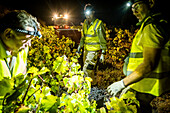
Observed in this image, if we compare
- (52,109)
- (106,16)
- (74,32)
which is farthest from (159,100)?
(106,16)

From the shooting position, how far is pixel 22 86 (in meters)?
0.53

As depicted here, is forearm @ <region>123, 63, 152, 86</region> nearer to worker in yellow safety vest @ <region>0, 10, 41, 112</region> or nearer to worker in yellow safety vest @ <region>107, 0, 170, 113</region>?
worker in yellow safety vest @ <region>107, 0, 170, 113</region>

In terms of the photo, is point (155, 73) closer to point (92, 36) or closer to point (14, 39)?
point (14, 39)

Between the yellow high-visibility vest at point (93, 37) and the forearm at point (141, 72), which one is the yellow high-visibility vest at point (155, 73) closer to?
the forearm at point (141, 72)

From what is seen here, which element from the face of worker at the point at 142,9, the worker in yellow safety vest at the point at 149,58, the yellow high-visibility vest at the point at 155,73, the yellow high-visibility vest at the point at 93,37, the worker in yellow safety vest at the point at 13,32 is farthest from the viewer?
the yellow high-visibility vest at the point at 93,37

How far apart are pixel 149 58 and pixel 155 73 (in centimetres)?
33

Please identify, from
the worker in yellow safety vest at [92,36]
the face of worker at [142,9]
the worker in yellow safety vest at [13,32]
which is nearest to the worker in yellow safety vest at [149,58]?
the face of worker at [142,9]

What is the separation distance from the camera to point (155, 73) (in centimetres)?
154

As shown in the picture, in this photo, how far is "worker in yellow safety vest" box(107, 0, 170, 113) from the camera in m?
1.35

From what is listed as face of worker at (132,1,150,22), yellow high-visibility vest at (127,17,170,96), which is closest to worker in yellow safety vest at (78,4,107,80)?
face of worker at (132,1,150,22)

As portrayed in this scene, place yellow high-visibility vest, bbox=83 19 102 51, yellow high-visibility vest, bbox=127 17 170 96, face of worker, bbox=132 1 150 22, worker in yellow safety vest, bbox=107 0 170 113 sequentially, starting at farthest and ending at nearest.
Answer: yellow high-visibility vest, bbox=83 19 102 51 < face of worker, bbox=132 1 150 22 < yellow high-visibility vest, bbox=127 17 170 96 < worker in yellow safety vest, bbox=107 0 170 113

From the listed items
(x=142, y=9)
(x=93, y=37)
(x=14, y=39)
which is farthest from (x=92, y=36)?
(x=14, y=39)

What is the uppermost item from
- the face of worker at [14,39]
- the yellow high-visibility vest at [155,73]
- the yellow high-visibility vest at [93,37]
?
the yellow high-visibility vest at [93,37]

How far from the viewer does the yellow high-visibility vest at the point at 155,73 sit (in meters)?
1.47
